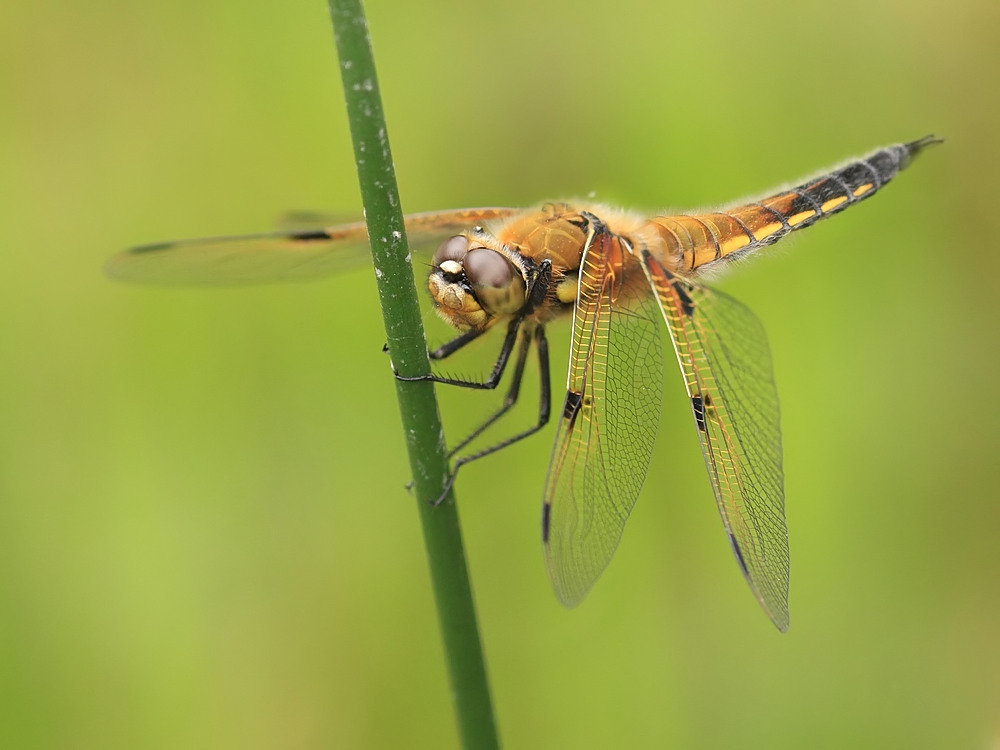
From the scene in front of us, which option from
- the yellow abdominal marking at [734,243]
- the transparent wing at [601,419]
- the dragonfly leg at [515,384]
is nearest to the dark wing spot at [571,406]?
the transparent wing at [601,419]

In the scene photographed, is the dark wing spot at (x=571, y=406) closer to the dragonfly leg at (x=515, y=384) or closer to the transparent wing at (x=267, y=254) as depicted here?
the dragonfly leg at (x=515, y=384)

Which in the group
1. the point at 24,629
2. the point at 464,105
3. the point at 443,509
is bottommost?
the point at 24,629

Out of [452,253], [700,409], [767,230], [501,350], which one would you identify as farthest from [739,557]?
[767,230]

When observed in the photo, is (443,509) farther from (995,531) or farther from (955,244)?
(955,244)

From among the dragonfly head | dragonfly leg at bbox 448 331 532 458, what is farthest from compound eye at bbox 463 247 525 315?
dragonfly leg at bbox 448 331 532 458

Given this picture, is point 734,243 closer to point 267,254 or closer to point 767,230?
point 767,230

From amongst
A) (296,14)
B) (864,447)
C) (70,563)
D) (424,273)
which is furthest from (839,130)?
(70,563)

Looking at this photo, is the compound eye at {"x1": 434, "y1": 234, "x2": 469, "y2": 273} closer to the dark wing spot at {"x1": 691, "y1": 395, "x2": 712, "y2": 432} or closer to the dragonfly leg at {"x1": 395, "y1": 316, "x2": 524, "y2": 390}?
the dragonfly leg at {"x1": 395, "y1": 316, "x2": 524, "y2": 390}
